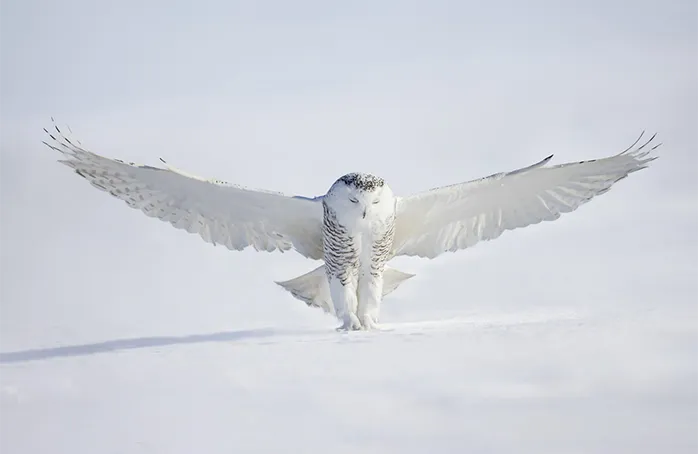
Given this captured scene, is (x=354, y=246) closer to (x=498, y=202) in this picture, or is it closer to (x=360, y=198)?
(x=360, y=198)

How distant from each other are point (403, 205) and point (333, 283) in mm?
913

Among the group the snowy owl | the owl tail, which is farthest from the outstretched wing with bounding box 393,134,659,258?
the owl tail

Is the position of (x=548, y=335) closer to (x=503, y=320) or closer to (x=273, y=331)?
(x=503, y=320)

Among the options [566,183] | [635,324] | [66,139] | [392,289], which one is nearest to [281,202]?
[392,289]

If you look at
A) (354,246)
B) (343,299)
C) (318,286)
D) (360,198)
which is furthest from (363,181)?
(318,286)

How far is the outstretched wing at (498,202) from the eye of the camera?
24.5 feet

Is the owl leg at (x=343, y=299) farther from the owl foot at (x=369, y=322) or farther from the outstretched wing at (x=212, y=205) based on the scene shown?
the outstretched wing at (x=212, y=205)

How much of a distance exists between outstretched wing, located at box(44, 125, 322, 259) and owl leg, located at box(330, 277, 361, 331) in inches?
26.6

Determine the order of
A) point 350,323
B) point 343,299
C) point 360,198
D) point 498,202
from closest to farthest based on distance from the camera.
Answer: point 360,198
point 350,323
point 343,299
point 498,202

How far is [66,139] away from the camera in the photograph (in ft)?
23.0

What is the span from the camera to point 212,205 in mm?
7645

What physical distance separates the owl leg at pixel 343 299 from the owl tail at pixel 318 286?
44cm

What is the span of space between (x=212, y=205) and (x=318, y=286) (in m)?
1.17

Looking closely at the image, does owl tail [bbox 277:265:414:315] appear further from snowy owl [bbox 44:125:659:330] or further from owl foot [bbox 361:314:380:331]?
owl foot [bbox 361:314:380:331]
